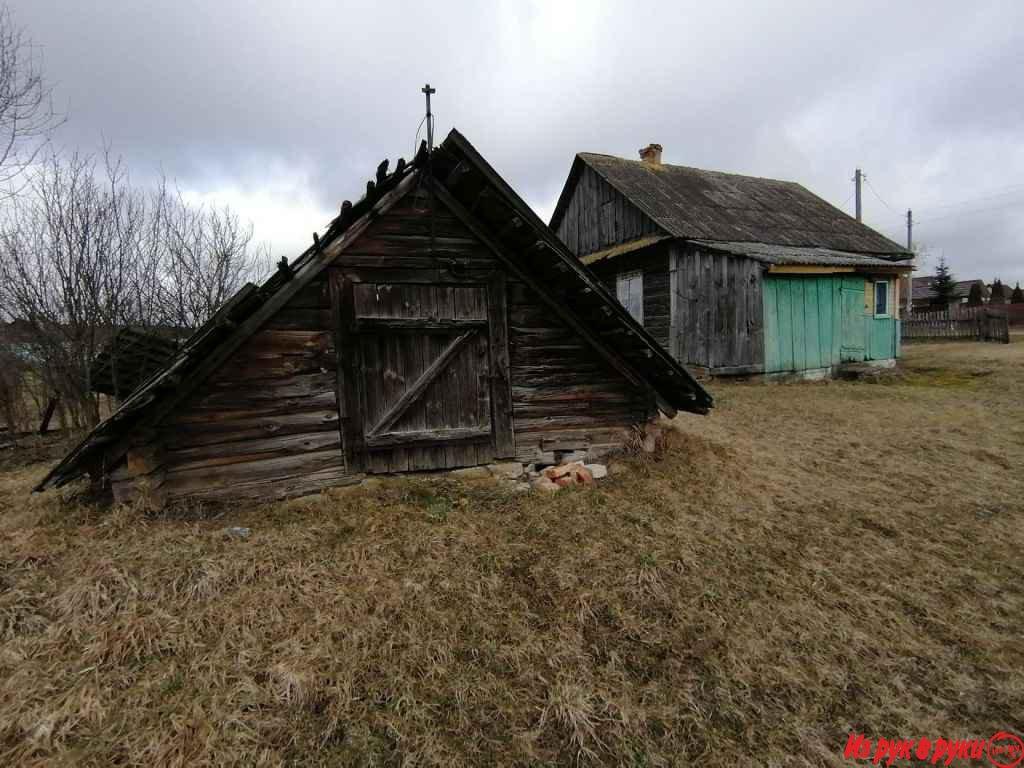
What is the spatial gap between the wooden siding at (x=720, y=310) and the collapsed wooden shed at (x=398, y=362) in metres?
7.95

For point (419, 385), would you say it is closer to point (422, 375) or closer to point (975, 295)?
point (422, 375)

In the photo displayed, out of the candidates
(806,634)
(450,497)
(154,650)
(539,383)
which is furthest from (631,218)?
(154,650)

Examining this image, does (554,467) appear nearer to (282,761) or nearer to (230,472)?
(230,472)

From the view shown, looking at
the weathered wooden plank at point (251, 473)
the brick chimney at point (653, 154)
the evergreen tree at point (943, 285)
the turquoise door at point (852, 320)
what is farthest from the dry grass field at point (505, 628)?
the evergreen tree at point (943, 285)

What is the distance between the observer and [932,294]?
4509cm

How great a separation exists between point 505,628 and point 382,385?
2669 mm

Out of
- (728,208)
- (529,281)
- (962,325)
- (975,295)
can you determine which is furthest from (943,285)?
(529,281)

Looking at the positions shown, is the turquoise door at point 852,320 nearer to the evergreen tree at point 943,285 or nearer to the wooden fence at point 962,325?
the wooden fence at point 962,325

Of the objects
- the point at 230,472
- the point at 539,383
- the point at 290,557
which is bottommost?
the point at 290,557

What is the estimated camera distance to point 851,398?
37.4 ft

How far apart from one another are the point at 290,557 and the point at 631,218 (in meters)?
14.8

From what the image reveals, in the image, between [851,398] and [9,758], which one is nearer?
[9,758]

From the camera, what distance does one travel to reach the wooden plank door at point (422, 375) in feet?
16.0

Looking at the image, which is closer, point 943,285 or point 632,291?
point 632,291
